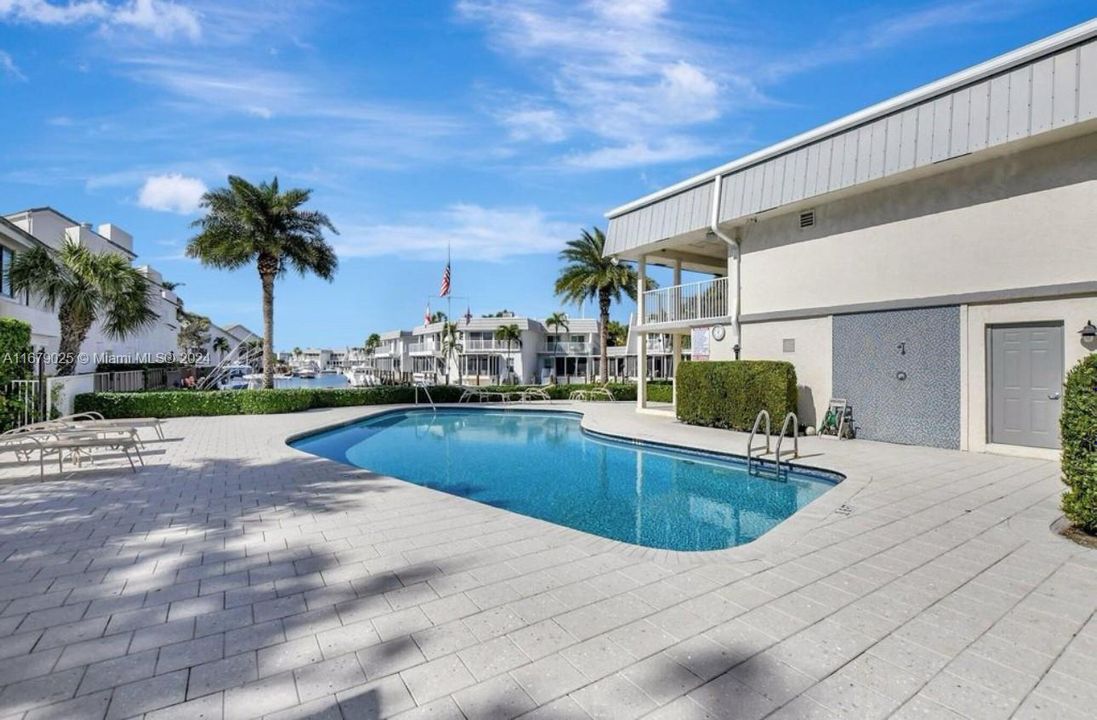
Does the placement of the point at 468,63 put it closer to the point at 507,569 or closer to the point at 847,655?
the point at 507,569

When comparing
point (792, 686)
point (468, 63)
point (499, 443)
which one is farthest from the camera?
point (499, 443)

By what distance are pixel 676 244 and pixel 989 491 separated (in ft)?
33.2

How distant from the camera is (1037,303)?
8055 millimetres

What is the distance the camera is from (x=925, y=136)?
28.9 ft

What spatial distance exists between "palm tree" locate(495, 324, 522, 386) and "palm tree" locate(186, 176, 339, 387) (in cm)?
2388

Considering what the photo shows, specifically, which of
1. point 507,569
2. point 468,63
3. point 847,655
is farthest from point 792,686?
point 468,63

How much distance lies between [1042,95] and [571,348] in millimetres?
38274

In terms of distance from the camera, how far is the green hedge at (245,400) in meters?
14.1

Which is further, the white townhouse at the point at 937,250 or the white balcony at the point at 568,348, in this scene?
the white balcony at the point at 568,348

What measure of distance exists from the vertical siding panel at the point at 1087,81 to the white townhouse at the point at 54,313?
21.2m

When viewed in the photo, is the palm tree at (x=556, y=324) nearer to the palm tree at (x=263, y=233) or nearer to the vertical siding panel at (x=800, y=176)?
the palm tree at (x=263, y=233)

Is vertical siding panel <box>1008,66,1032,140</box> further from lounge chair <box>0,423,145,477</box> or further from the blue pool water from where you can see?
lounge chair <box>0,423,145,477</box>

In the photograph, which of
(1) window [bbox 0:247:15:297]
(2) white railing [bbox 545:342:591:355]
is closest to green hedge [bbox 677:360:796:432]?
(1) window [bbox 0:247:15:297]

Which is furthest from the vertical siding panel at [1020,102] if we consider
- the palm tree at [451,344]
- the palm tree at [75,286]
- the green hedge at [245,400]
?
the palm tree at [451,344]
